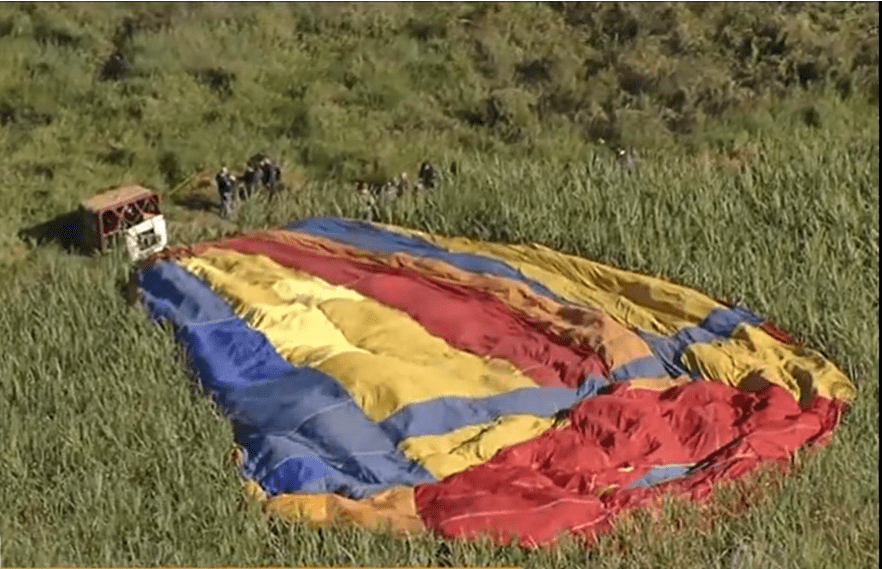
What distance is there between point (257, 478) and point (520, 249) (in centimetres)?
358

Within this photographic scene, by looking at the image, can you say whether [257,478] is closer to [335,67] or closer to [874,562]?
[874,562]

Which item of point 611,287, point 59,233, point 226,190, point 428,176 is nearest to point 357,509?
point 611,287

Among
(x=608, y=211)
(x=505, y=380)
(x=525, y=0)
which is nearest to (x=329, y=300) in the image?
(x=505, y=380)

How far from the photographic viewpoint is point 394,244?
415 inches

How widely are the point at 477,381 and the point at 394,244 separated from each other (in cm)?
241

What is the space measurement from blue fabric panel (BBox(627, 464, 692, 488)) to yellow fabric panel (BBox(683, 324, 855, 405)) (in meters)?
1.02

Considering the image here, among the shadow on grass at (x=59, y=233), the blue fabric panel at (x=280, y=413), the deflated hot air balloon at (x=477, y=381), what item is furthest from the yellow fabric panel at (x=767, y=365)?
the shadow on grass at (x=59, y=233)

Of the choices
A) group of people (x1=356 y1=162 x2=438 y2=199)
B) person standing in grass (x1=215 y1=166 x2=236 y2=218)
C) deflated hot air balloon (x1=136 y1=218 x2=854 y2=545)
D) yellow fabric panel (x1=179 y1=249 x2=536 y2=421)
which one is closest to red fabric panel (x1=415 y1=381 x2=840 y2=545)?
deflated hot air balloon (x1=136 y1=218 x2=854 y2=545)

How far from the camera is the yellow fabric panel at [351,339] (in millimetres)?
8234

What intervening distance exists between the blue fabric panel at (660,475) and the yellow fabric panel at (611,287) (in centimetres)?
157

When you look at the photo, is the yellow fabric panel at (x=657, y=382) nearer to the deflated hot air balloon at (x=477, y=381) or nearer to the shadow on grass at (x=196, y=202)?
the deflated hot air balloon at (x=477, y=381)

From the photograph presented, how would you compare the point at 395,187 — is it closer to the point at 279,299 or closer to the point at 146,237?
the point at 146,237

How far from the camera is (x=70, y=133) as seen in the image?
1459cm

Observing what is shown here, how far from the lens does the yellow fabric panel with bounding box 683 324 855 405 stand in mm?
8367
